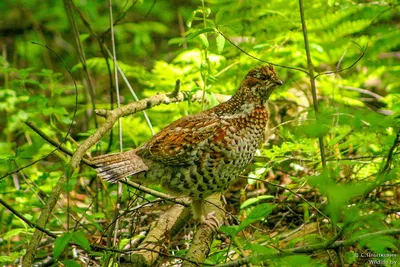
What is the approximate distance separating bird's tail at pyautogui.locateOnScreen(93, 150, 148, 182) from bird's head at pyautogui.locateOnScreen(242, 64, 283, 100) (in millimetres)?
1031

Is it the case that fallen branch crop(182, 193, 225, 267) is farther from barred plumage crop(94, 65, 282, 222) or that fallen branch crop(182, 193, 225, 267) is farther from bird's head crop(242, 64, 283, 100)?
bird's head crop(242, 64, 283, 100)

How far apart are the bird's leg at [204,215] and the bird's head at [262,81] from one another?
0.95 metres

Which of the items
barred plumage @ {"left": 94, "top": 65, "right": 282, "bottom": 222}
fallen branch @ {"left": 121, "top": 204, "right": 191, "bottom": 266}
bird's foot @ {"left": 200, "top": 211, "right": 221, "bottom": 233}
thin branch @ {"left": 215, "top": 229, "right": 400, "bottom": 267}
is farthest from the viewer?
barred plumage @ {"left": 94, "top": 65, "right": 282, "bottom": 222}

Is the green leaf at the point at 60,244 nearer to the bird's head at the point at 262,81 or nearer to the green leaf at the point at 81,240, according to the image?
the green leaf at the point at 81,240

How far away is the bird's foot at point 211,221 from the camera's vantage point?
4.45 meters

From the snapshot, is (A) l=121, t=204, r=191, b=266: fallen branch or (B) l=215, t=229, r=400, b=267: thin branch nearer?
(B) l=215, t=229, r=400, b=267: thin branch

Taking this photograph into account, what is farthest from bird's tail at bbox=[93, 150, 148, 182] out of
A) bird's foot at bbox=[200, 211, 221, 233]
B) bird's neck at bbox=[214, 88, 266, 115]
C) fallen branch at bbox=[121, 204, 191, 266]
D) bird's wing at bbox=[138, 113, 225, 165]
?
bird's neck at bbox=[214, 88, 266, 115]

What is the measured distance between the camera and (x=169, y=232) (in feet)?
15.2

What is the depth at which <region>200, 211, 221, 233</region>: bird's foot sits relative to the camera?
445 centimetres

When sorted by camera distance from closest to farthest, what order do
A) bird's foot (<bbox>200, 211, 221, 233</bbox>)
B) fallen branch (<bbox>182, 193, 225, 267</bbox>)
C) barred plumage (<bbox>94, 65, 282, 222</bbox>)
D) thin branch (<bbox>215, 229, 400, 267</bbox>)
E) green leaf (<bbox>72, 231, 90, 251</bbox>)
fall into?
green leaf (<bbox>72, 231, 90, 251</bbox>) → thin branch (<bbox>215, 229, 400, 267</bbox>) → fallen branch (<bbox>182, 193, 225, 267</bbox>) → bird's foot (<bbox>200, 211, 221, 233</bbox>) → barred plumage (<bbox>94, 65, 282, 222</bbox>)

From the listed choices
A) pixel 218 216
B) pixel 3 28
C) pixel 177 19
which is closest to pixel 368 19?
pixel 218 216

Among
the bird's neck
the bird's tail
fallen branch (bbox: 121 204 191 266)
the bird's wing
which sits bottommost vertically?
fallen branch (bbox: 121 204 191 266)

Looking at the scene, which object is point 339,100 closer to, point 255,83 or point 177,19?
point 255,83

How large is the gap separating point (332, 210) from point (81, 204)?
4627 millimetres
